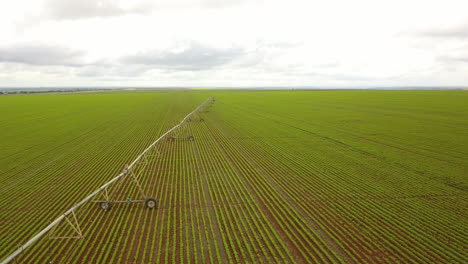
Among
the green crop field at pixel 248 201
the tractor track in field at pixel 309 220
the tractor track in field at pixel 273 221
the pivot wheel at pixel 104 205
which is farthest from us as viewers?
the pivot wheel at pixel 104 205

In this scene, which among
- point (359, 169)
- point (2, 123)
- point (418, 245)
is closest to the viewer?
point (418, 245)

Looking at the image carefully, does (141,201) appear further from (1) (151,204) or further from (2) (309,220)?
(2) (309,220)

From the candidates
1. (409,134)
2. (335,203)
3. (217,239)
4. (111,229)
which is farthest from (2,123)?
(409,134)

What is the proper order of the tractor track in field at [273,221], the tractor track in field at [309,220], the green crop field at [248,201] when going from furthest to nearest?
the green crop field at [248,201] → the tractor track in field at [309,220] → the tractor track in field at [273,221]

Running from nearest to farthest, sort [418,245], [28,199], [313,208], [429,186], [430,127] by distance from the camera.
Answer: [418,245] → [313,208] → [28,199] → [429,186] → [430,127]

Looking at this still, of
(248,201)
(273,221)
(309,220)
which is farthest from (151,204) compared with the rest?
(309,220)

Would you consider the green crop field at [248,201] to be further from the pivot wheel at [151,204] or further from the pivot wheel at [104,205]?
the pivot wheel at [151,204]

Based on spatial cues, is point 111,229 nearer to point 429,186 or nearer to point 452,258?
point 452,258

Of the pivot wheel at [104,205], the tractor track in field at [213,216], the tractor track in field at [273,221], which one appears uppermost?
the pivot wheel at [104,205]

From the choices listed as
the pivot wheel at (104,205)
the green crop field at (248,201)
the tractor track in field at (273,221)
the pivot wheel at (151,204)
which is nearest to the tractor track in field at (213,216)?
the green crop field at (248,201)

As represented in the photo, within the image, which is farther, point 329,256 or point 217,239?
point 217,239
